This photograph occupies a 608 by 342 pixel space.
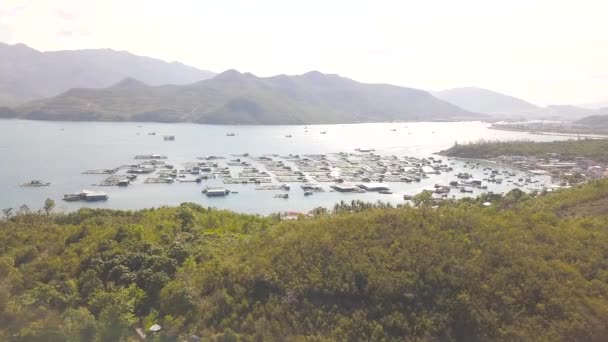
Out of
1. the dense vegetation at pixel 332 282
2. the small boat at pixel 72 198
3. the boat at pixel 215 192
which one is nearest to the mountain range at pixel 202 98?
the boat at pixel 215 192

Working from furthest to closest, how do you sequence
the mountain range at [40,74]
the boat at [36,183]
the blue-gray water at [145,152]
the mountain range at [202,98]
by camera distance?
the mountain range at [40,74]
the mountain range at [202,98]
the boat at [36,183]
the blue-gray water at [145,152]

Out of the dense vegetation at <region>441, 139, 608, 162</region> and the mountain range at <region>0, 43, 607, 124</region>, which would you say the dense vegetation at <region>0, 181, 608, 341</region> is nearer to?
the dense vegetation at <region>441, 139, 608, 162</region>

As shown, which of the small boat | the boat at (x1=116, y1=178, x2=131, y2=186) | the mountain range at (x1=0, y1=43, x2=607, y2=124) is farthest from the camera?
the mountain range at (x1=0, y1=43, x2=607, y2=124)

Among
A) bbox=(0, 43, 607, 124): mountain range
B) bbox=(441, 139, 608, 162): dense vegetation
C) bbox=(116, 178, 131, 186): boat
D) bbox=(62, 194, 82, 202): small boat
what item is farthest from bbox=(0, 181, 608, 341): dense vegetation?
bbox=(0, 43, 607, 124): mountain range

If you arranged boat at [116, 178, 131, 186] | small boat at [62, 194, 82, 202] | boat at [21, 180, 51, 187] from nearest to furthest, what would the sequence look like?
small boat at [62, 194, 82, 202] → boat at [21, 180, 51, 187] → boat at [116, 178, 131, 186]

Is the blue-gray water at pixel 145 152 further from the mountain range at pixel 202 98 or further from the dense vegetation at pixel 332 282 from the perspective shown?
the dense vegetation at pixel 332 282

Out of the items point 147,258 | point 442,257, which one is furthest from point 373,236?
point 147,258

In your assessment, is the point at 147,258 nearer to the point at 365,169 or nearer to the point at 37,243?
the point at 37,243
